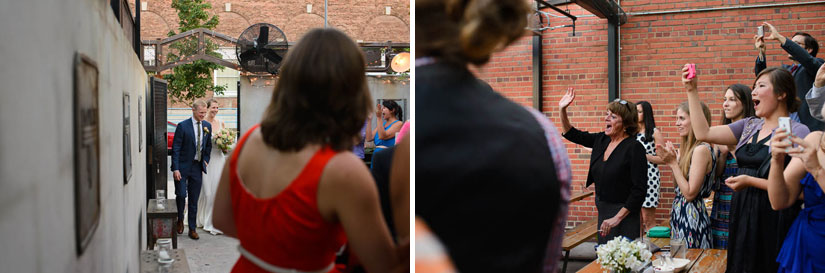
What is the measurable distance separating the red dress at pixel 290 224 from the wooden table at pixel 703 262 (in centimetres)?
172

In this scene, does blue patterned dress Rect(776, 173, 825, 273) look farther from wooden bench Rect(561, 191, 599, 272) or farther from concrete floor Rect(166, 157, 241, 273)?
concrete floor Rect(166, 157, 241, 273)

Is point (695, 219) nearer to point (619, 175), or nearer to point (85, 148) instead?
point (619, 175)

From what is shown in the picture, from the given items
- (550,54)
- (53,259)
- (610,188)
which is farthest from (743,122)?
(53,259)

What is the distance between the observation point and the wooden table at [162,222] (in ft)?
6.98

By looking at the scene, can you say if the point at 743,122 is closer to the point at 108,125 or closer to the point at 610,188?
the point at 610,188

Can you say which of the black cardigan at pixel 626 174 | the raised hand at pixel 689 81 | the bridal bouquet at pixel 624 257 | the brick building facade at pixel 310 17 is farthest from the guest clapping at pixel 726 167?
the brick building facade at pixel 310 17

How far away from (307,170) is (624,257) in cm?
159

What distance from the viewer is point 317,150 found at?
0.88m

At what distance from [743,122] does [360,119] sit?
1.89 m

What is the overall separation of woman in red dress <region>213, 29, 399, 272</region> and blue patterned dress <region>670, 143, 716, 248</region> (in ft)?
8.05

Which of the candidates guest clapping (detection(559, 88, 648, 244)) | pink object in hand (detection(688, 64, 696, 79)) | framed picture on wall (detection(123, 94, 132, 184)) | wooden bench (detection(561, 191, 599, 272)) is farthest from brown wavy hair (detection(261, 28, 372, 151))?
wooden bench (detection(561, 191, 599, 272))

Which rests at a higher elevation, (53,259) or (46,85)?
(46,85)

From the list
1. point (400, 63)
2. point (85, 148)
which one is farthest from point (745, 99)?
point (85, 148)

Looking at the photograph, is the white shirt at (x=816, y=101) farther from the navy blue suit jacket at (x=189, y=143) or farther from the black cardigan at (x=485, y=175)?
the navy blue suit jacket at (x=189, y=143)
